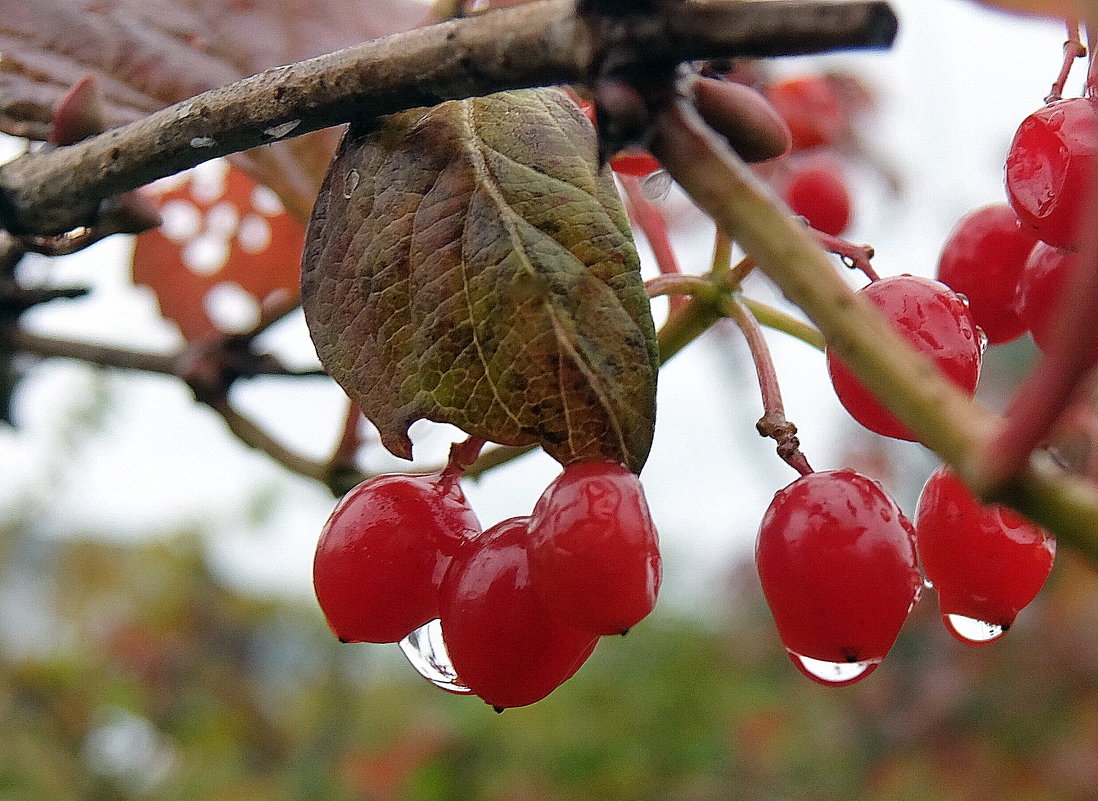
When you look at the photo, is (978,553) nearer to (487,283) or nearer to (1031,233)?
(1031,233)

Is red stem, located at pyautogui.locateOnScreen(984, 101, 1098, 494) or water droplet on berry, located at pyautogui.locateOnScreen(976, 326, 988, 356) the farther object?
water droplet on berry, located at pyautogui.locateOnScreen(976, 326, 988, 356)

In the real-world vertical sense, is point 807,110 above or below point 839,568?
below

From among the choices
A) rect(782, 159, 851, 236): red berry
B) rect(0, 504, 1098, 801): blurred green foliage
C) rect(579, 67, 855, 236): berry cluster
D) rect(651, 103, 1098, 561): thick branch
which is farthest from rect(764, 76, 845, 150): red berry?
rect(0, 504, 1098, 801): blurred green foliage

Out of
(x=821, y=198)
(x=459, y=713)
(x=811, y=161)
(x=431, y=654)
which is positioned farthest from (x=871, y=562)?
(x=459, y=713)

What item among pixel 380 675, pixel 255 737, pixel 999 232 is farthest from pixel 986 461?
pixel 380 675

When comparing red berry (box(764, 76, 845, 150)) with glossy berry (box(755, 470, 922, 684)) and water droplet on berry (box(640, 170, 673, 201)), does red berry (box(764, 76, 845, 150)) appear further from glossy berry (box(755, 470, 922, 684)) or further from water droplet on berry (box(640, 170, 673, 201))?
glossy berry (box(755, 470, 922, 684))

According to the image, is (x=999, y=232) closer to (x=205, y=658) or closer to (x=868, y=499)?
(x=868, y=499)
